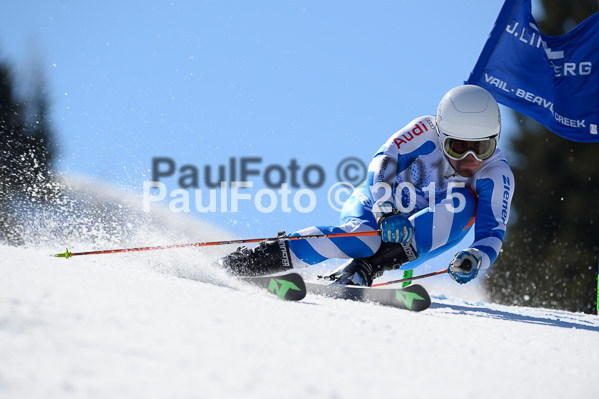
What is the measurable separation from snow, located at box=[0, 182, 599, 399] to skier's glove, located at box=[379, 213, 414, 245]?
56.3 inches

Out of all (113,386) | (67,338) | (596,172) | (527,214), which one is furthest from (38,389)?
(596,172)

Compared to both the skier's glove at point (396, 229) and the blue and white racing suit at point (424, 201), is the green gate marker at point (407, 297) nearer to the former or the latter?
the skier's glove at point (396, 229)

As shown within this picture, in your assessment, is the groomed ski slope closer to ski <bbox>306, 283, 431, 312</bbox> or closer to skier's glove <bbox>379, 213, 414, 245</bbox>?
ski <bbox>306, 283, 431, 312</bbox>

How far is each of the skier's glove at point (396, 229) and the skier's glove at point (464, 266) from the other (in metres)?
0.34

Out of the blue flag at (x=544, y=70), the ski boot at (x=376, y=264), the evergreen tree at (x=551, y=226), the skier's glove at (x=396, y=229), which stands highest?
the blue flag at (x=544, y=70)

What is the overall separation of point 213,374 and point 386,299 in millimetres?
2305

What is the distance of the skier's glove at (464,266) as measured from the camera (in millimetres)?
3969

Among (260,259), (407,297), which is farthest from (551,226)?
(407,297)

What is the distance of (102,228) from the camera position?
5637mm

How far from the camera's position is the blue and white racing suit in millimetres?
4395

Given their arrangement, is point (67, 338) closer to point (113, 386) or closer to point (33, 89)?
point (113, 386)

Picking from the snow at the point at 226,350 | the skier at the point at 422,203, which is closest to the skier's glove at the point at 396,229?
the skier at the point at 422,203

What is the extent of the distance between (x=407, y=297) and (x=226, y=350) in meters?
2.03

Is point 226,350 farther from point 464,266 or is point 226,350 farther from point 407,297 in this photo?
point 464,266
